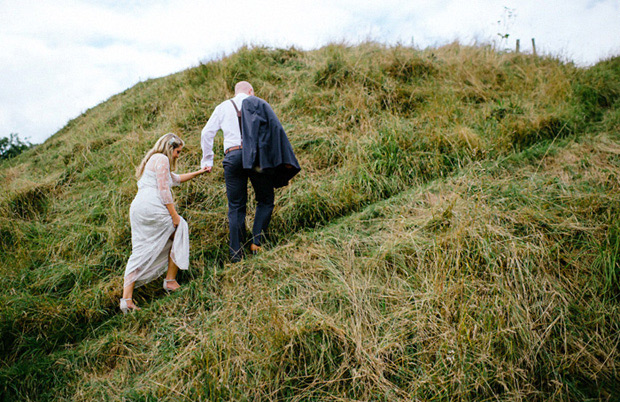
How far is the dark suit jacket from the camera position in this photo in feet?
10.5

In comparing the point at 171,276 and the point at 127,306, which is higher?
the point at 171,276

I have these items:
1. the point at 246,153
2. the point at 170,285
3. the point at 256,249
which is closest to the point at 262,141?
the point at 246,153

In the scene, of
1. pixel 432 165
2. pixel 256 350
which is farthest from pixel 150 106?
pixel 256 350

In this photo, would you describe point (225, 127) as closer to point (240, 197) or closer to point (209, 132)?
point (209, 132)

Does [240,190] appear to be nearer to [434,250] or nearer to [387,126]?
[434,250]

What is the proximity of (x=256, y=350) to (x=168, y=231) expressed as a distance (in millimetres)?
1725

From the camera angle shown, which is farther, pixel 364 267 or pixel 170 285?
pixel 170 285

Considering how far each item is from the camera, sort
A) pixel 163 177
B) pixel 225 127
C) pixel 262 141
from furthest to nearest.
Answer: pixel 225 127, pixel 262 141, pixel 163 177

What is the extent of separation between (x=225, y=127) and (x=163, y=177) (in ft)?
2.71

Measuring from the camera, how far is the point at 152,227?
3.21 meters

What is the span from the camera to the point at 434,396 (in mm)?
1876

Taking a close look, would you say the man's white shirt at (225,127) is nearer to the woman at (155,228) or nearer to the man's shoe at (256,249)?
the woman at (155,228)

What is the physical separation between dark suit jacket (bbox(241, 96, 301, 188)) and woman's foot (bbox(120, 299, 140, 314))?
1.74m

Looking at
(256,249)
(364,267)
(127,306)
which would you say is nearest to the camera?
(364,267)
